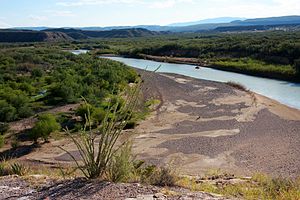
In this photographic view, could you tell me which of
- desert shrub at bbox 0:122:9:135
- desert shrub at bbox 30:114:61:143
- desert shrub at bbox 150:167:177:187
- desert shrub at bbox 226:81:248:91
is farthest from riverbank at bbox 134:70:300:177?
desert shrub at bbox 0:122:9:135

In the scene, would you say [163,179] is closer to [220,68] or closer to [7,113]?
[7,113]

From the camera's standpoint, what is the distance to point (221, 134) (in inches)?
974

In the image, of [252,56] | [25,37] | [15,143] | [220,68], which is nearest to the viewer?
[15,143]

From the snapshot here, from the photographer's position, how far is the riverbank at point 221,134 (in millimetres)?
19062

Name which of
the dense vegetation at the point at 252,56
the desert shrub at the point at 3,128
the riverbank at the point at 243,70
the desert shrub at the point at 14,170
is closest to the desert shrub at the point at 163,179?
the desert shrub at the point at 14,170

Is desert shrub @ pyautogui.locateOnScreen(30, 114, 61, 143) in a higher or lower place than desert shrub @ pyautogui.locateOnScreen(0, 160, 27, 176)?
lower

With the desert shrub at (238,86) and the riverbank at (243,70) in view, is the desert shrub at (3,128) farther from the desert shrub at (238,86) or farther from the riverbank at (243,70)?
the desert shrub at (238,86)

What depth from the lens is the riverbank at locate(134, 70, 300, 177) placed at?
19062 millimetres

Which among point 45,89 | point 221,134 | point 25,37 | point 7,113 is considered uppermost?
point 7,113

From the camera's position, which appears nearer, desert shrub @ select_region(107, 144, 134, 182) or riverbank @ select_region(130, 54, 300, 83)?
desert shrub @ select_region(107, 144, 134, 182)

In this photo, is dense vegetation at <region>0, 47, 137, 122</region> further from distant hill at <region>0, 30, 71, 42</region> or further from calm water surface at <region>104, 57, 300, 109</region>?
distant hill at <region>0, 30, 71, 42</region>

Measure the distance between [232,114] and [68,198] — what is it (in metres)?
24.1

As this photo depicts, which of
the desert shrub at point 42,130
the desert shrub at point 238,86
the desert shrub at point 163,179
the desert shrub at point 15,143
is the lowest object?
the desert shrub at point 238,86

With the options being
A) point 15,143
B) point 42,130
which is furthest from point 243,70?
point 15,143
